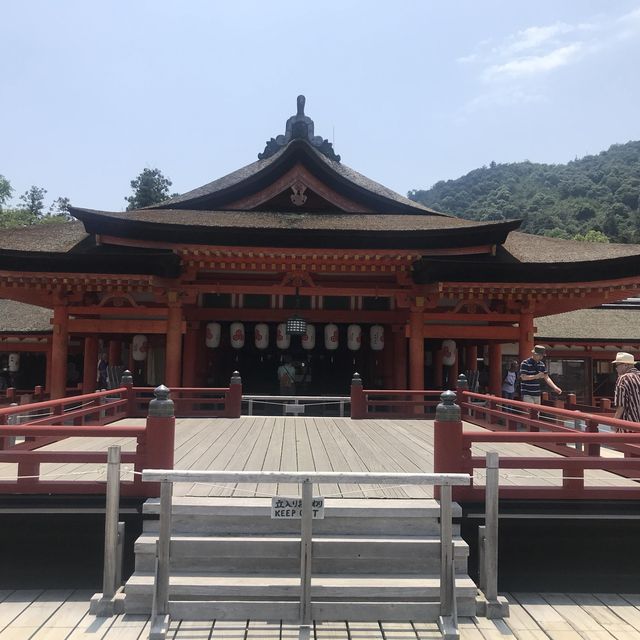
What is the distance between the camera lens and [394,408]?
46.5ft

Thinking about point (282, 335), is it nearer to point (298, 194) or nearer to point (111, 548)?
point (298, 194)

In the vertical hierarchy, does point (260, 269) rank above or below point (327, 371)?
above

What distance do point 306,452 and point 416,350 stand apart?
6539 mm

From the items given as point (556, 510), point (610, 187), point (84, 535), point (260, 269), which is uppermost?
point (610, 187)

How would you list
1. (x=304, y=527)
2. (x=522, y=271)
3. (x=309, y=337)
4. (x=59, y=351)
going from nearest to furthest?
(x=304, y=527)
(x=522, y=271)
(x=59, y=351)
(x=309, y=337)

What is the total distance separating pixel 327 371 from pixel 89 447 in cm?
1169

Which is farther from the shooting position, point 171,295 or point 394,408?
point 394,408

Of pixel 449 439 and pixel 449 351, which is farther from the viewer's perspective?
pixel 449 351

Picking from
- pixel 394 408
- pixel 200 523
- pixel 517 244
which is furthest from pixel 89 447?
pixel 517 244

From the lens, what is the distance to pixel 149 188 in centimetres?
6931

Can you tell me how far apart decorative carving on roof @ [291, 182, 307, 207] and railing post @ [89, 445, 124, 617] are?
1275 centimetres

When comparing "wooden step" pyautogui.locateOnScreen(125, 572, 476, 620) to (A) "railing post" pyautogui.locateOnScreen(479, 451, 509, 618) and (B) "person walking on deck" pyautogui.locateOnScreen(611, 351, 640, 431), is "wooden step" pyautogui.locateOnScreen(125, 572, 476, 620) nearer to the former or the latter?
(A) "railing post" pyautogui.locateOnScreen(479, 451, 509, 618)

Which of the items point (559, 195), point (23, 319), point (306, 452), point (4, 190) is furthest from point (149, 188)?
point (559, 195)

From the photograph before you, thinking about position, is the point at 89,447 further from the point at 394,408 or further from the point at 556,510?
the point at 394,408
